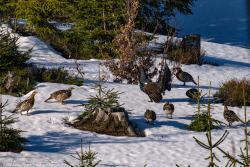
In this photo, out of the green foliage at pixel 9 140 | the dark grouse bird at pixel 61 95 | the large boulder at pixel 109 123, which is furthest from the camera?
the dark grouse bird at pixel 61 95

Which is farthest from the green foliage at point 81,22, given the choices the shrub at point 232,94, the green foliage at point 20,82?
the shrub at point 232,94

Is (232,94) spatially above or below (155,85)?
below

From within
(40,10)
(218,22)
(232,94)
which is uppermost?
(218,22)

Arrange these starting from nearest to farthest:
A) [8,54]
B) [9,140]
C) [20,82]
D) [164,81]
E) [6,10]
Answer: [9,140] → [20,82] → [164,81] → [8,54] → [6,10]

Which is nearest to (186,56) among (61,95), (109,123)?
(61,95)

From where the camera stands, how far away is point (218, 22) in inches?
1945

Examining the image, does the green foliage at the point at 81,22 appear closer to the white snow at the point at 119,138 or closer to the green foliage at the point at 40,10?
the green foliage at the point at 40,10

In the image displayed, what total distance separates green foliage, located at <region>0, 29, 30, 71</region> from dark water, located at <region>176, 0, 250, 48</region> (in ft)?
71.9

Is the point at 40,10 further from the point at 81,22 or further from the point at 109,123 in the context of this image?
the point at 109,123

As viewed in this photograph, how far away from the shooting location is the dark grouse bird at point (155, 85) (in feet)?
44.1

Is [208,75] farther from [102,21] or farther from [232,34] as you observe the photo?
[232,34]

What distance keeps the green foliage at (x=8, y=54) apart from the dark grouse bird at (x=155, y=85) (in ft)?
12.0

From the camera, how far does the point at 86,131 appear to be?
10586 millimetres

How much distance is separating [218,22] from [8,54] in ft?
120
